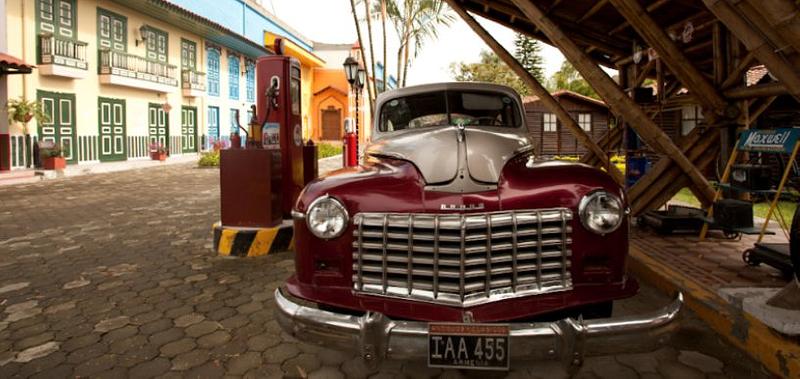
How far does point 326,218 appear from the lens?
97.2 inches

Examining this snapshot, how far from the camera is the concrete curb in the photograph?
2.66 metres

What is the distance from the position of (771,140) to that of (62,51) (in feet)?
53.0

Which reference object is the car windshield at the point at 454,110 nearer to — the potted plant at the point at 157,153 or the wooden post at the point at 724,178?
the wooden post at the point at 724,178

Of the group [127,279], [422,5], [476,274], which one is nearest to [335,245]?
[476,274]

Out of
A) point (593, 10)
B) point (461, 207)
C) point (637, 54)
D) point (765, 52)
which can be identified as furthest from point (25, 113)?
point (765, 52)

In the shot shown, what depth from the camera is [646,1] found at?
22.0 ft

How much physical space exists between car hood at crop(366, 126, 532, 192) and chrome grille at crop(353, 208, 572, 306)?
0.70 ft

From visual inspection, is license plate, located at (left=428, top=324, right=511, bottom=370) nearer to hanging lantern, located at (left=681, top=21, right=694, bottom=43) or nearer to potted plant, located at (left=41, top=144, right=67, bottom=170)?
hanging lantern, located at (left=681, top=21, right=694, bottom=43)

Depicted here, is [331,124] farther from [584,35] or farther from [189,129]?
[584,35]

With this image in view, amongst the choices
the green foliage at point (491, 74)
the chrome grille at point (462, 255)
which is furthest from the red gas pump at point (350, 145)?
the green foliage at point (491, 74)

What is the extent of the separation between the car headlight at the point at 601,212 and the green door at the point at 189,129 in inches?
791

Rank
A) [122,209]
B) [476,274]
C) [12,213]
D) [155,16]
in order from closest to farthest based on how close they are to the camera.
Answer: [476,274] → [12,213] → [122,209] → [155,16]

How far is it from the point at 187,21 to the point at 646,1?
16461 mm

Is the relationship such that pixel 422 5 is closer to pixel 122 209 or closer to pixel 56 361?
pixel 122 209
